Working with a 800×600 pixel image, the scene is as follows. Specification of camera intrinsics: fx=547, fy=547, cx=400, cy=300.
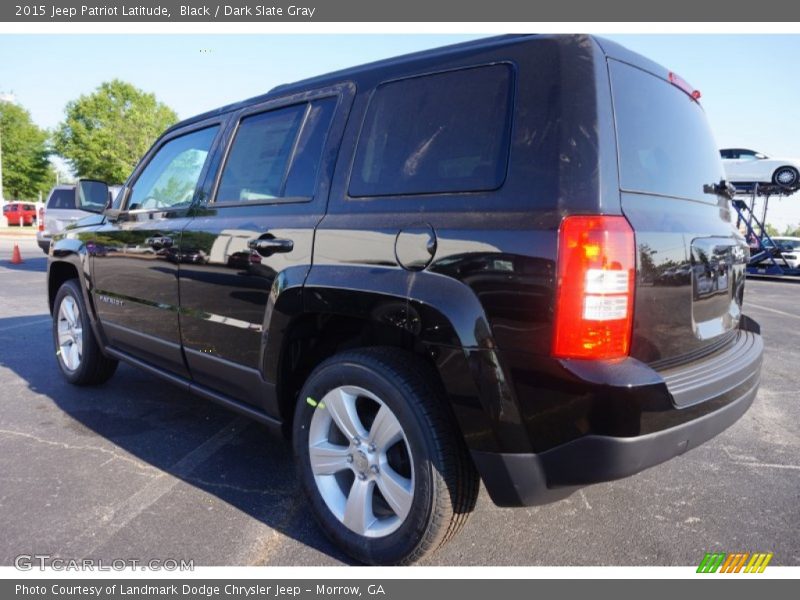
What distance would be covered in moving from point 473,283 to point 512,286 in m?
0.14

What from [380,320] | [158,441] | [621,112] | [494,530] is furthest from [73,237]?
[621,112]

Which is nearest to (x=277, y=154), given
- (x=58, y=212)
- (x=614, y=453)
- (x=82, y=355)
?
(x=614, y=453)

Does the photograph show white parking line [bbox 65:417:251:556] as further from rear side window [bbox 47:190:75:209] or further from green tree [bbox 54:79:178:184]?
green tree [bbox 54:79:178:184]

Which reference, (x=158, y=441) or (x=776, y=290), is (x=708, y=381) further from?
(x=776, y=290)

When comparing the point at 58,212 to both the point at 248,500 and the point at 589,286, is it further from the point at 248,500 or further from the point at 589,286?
the point at 589,286

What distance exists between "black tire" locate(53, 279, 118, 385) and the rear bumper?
3.33m

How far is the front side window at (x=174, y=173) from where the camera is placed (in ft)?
10.6

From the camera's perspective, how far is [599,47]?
1873mm

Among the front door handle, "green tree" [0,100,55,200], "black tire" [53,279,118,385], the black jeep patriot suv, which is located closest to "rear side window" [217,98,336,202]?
the black jeep patriot suv

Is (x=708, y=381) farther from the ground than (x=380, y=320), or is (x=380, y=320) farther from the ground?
(x=380, y=320)

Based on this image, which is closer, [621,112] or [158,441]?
[621,112]

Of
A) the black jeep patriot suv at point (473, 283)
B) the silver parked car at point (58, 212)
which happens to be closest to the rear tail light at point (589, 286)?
the black jeep patriot suv at point (473, 283)

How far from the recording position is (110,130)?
43.2 metres

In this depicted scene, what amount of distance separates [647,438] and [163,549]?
6.24 feet
